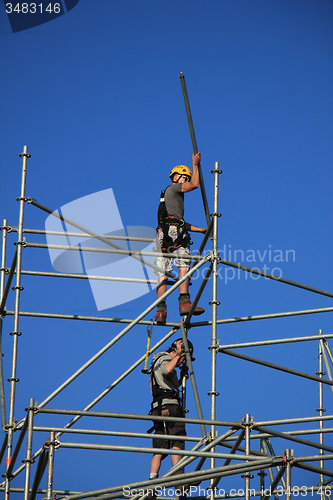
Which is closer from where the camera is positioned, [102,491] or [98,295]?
[102,491]

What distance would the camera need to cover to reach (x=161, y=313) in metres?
10.7

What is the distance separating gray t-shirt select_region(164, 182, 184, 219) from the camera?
11203mm

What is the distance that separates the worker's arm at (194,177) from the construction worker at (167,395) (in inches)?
93.5

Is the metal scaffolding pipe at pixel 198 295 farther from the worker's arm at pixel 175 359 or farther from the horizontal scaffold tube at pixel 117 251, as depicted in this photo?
the worker's arm at pixel 175 359

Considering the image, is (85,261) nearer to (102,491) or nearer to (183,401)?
(183,401)

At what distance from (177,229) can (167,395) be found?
2.63m

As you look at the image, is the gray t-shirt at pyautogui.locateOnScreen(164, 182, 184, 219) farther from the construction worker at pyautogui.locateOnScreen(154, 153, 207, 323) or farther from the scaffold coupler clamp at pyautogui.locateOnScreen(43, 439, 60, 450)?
A: the scaffold coupler clamp at pyautogui.locateOnScreen(43, 439, 60, 450)

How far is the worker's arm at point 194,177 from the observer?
10.6m

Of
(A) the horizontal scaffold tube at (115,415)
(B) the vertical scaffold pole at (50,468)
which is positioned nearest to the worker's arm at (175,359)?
(A) the horizontal scaffold tube at (115,415)

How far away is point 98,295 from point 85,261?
2.00ft

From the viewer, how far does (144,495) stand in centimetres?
853

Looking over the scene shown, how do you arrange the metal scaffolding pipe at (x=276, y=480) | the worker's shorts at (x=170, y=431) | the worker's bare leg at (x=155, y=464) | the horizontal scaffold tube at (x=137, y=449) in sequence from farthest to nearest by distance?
the worker's shorts at (x=170, y=431)
the worker's bare leg at (x=155, y=464)
the metal scaffolding pipe at (x=276, y=480)
the horizontal scaffold tube at (x=137, y=449)

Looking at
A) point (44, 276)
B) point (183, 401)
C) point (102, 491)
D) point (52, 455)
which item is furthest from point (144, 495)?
point (44, 276)

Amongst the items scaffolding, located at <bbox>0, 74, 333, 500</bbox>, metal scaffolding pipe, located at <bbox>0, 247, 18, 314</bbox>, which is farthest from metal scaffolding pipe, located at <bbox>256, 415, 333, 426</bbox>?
metal scaffolding pipe, located at <bbox>0, 247, 18, 314</bbox>
